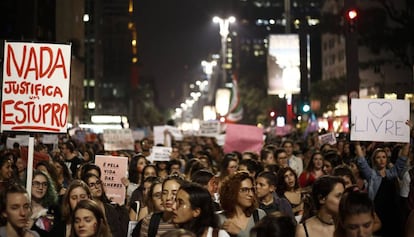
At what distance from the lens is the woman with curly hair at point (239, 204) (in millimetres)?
7102

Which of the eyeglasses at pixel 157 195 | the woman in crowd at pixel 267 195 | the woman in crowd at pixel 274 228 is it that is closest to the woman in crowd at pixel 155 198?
the eyeglasses at pixel 157 195

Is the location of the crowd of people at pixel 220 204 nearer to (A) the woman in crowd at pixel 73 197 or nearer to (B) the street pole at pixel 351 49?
(A) the woman in crowd at pixel 73 197

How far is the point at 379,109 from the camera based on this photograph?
12312 mm

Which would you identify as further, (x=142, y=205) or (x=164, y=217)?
(x=142, y=205)

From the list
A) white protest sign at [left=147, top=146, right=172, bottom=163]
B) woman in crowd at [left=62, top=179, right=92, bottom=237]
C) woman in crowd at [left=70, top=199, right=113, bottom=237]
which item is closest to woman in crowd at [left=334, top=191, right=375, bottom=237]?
woman in crowd at [left=70, top=199, right=113, bottom=237]

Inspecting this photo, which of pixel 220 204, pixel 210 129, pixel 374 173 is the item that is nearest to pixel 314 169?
pixel 374 173

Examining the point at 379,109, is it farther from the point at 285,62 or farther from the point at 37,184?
the point at 285,62

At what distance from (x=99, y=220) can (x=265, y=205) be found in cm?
273

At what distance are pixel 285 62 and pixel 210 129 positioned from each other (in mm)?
10009

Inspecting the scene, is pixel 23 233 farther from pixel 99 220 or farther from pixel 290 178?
pixel 290 178

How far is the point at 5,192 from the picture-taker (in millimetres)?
6414

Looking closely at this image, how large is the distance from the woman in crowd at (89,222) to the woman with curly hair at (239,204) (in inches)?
46.9

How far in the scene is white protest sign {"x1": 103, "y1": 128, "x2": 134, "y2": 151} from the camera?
806 inches

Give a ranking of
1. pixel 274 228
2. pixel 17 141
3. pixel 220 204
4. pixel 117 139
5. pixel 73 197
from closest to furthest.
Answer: pixel 274 228
pixel 220 204
pixel 73 197
pixel 17 141
pixel 117 139
